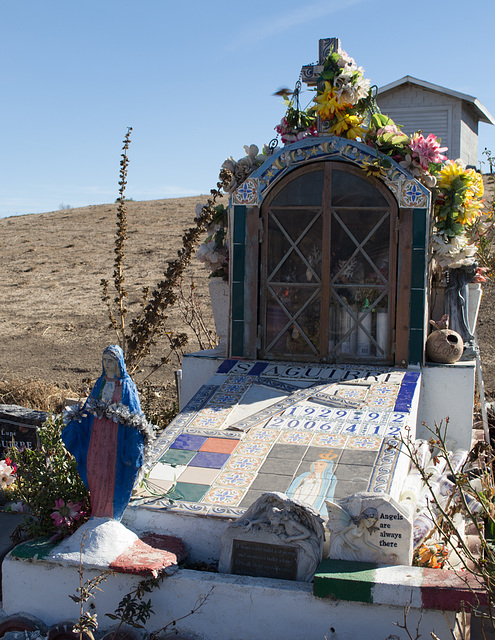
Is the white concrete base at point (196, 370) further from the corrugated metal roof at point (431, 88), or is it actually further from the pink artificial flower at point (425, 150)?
the corrugated metal roof at point (431, 88)

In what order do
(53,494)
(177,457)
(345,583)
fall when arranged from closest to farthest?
→ (345,583)
(53,494)
(177,457)

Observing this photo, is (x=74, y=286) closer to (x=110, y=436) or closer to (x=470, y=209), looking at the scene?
(x=470, y=209)

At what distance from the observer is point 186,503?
5219 mm

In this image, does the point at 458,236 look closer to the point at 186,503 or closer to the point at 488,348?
the point at 186,503

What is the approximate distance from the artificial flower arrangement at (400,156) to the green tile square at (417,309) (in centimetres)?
62

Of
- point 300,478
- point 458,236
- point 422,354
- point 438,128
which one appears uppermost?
point 438,128

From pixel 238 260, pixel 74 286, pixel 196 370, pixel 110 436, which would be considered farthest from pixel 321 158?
pixel 74 286

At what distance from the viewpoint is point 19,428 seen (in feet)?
25.3

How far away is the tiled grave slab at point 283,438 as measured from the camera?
5312mm

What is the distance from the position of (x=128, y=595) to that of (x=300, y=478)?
1.61 m

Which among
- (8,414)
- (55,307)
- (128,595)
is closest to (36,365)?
(55,307)

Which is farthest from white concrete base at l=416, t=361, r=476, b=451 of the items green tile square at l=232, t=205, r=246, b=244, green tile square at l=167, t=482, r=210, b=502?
green tile square at l=167, t=482, r=210, b=502

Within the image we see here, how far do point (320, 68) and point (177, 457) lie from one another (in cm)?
452

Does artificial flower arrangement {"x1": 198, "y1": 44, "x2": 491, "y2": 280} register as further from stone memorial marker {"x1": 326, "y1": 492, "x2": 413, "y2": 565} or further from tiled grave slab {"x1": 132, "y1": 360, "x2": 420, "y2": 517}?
stone memorial marker {"x1": 326, "y1": 492, "x2": 413, "y2": 565}
